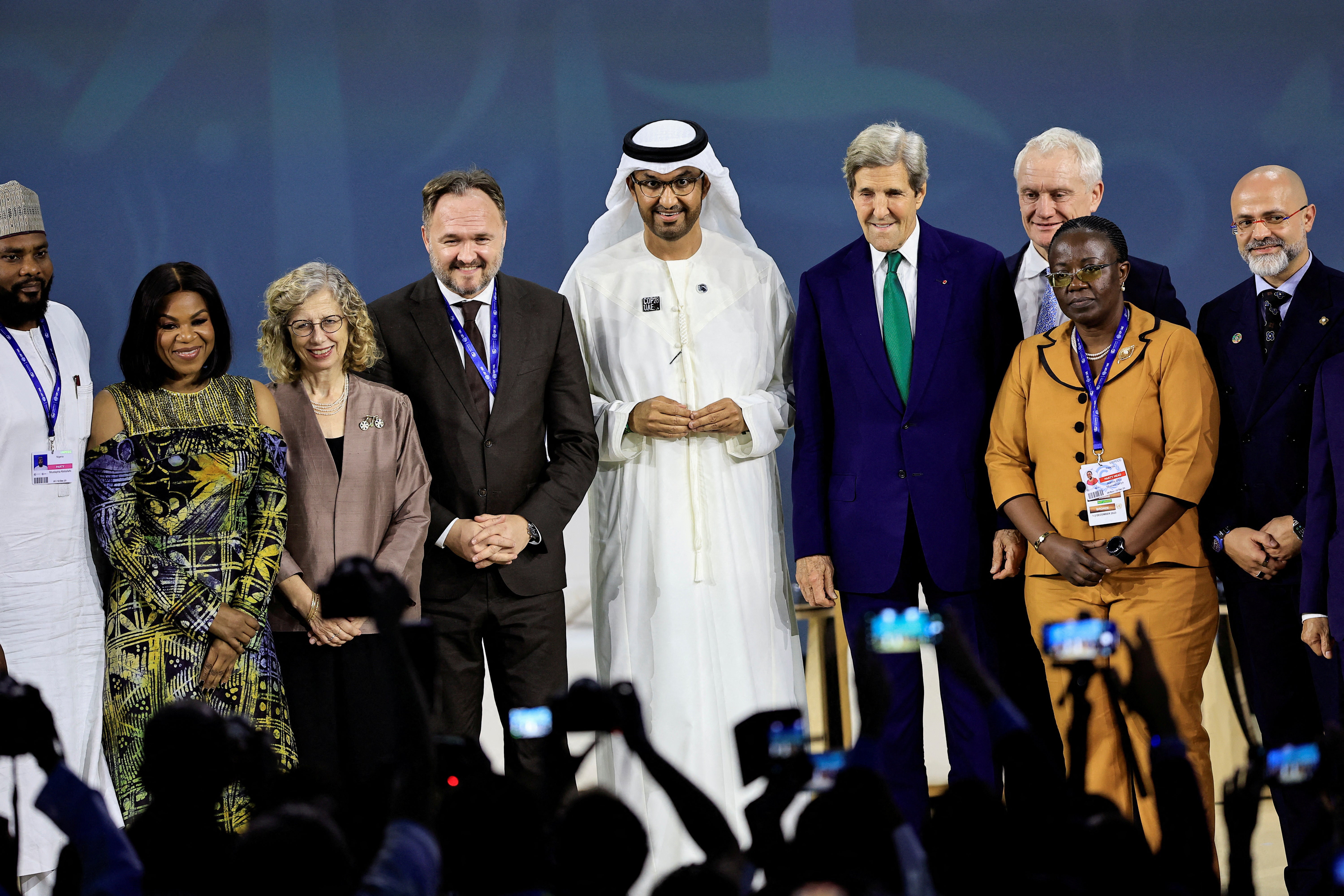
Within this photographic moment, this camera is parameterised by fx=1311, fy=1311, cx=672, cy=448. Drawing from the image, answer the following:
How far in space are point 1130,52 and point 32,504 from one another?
5.13 m

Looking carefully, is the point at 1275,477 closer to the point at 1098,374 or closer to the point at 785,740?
the point at 1098,374

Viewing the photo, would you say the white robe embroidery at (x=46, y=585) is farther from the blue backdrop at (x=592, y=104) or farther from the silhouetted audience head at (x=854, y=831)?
the blue backdrop at (x=592, y=104)

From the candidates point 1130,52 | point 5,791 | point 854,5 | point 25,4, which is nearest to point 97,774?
point 5,791

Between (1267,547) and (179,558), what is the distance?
Answer: 2695 mm

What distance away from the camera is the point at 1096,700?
3553mm

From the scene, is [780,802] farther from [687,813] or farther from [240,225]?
[240,225]

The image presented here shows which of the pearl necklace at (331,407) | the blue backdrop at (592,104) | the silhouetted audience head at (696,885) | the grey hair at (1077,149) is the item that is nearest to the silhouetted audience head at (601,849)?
the silhouetted audience head at (696,885)

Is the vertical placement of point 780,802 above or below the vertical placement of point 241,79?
below

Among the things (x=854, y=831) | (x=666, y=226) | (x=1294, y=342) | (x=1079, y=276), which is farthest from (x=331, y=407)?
(x=1294, y=342)

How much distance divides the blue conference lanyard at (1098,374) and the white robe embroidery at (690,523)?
0.91 metres

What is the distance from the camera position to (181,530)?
125 inches

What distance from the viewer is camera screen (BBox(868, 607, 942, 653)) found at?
1.91 m

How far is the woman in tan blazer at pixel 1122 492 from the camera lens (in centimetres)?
326

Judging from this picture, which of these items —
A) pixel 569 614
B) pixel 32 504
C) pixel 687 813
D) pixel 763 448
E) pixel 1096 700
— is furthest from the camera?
pixel 569 614
